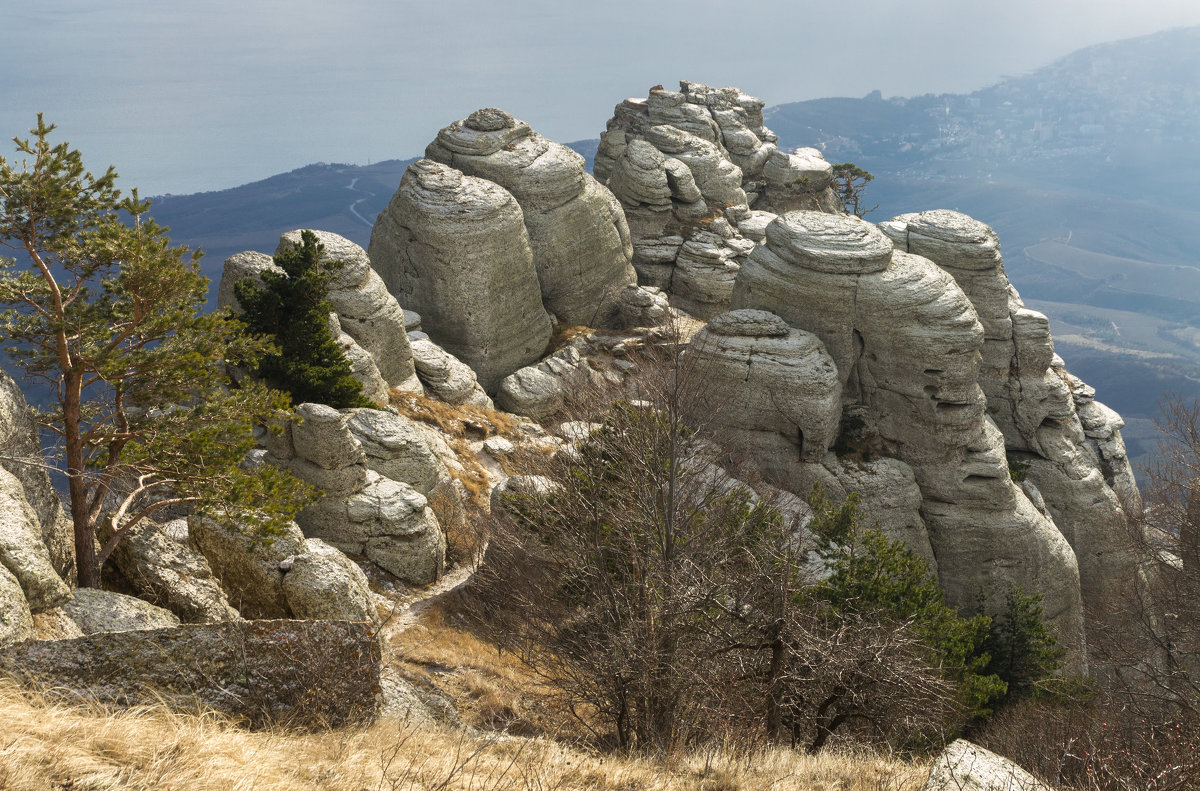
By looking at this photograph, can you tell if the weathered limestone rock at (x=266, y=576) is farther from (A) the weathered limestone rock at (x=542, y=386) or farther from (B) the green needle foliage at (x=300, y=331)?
(A) the weathered limestone rock at (x=542, y=386)

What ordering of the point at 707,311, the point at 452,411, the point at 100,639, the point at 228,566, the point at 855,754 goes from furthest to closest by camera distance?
the point at 707,311
the point at 452,411
the point at 228,566
the point at 855,754
the point at 100,639

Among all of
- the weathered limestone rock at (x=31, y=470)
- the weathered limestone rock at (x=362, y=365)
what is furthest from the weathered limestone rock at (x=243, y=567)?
the weathered limestone rock at (x=362, y=365)

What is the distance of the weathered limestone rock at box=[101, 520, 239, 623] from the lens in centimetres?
1430

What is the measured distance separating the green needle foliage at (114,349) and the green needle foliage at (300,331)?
1026 centimetres

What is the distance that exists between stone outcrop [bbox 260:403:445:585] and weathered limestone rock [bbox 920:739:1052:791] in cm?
1642

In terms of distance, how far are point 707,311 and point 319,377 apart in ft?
87.7

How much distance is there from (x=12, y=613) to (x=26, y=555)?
1.30m

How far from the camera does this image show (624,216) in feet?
160

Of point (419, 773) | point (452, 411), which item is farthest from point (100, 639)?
point (452, 411)

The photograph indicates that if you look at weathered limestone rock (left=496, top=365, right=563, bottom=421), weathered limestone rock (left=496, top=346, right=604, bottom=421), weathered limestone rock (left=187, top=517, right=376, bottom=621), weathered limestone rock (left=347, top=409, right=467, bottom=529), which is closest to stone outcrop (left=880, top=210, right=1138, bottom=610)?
weathered limestone rock (left=496, top=346, right=604, bottom=421)

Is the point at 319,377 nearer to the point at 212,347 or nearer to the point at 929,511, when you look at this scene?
the point at 212,347

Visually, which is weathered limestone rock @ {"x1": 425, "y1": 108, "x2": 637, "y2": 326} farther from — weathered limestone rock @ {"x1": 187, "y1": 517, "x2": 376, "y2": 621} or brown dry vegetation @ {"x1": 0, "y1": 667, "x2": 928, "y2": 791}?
brown dry vegetation @ {"x1": 0, "y1": 667, "x2": 928, "y2": 791}

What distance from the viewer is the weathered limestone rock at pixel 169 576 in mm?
14297

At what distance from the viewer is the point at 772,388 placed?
3275cm
